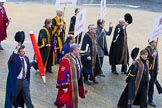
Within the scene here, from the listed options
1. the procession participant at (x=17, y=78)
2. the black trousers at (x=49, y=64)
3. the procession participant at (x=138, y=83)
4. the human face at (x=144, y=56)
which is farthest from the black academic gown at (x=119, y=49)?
the procession participant at (x=17, y=78)

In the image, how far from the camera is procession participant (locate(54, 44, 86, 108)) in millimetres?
9477

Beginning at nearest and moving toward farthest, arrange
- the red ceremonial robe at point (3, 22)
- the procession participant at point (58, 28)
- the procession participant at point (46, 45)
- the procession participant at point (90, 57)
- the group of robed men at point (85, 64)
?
the group of robed men at point (85, 64)
the procession participant at point (90, 57)
the procession participant at point (46, 45)
the procession participant at point (58, 28)
the red ceremonial robe at point (3, 22)

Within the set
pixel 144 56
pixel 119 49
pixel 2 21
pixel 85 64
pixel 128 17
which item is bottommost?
pixel 85 64

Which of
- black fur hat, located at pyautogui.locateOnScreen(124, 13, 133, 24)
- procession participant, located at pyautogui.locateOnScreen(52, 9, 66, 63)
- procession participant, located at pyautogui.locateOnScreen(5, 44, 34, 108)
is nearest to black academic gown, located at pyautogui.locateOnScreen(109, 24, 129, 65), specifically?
black fur hat, located at pyautogui.locateOnScreen(124, 13, 133, 24)

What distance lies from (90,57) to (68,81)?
241 cm

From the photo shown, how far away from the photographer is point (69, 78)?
952cm

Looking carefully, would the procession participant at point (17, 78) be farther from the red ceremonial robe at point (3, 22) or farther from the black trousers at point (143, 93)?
the red ceremonial robe at point (3, 22)

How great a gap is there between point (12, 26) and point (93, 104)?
8.58m

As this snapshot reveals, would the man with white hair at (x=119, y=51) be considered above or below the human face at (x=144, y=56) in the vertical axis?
below

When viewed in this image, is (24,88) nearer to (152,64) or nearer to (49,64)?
(152,64)

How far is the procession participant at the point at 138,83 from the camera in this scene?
9984 mm

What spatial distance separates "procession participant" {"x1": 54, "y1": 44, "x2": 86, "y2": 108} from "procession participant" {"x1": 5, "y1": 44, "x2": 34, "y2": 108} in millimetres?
685

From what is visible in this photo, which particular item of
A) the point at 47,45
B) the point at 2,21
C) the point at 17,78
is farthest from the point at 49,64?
the point at 17,78

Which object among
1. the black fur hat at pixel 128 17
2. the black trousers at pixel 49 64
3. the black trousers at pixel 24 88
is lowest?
the black trousers at pixel 49 64
